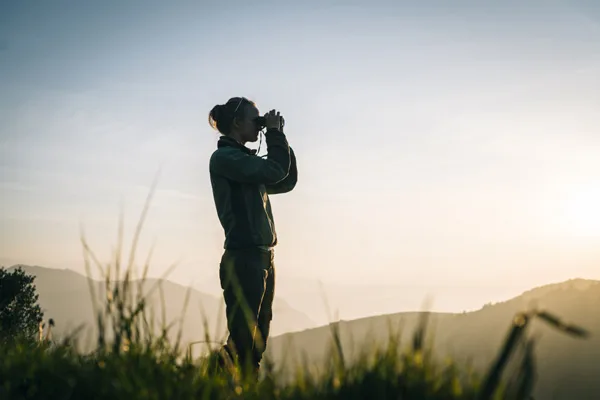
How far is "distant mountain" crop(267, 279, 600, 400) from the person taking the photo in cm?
205

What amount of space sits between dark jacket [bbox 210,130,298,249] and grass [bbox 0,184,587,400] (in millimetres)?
2129

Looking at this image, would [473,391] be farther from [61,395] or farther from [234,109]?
[234,109]

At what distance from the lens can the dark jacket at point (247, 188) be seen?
549cm

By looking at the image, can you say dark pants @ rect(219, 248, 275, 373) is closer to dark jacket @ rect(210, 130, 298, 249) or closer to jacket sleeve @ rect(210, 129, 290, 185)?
dark jacket @ rect(210, 130, 298, 249)

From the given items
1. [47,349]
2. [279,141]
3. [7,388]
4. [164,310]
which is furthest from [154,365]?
[279,141]

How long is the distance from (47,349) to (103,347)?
738 mm

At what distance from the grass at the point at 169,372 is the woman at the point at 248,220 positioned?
1834 millimetres

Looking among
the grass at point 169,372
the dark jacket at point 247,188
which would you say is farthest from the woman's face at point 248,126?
the grass at point 169,372

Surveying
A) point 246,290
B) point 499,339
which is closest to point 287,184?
point 246,290

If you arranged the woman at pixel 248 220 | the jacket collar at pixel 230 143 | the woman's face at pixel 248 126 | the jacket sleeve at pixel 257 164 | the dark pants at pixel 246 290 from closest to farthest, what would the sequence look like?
the dark pants at pixel 246 290 → the woman at pixel 248 220 → the jacket sleeve at pixel 257 164 → the jacket collar at pixel 230 143 → the woman's face at pixel 248 126

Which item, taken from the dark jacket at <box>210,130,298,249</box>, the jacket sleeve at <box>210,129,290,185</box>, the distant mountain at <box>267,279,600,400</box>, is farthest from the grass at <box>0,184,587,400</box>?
the jacket sleeve at <box>210,129,290,185</box>

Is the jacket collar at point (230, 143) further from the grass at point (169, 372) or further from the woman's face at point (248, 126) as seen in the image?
the grass at point (169, 372)

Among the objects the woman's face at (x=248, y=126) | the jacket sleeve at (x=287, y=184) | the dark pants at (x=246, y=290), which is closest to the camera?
the dark pants at (x=246, y=290)

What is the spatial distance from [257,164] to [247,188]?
0.30 meters
